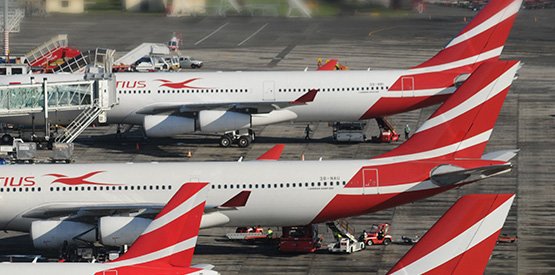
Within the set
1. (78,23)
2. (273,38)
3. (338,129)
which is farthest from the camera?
(78,23)

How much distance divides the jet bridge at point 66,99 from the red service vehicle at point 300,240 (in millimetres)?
20508

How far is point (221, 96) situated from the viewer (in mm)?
61438

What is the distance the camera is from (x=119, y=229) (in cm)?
3925

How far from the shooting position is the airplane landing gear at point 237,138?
2421 inches

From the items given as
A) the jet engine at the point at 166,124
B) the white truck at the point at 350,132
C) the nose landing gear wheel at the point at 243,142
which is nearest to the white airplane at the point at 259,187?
the jet engine at the point at 166,124

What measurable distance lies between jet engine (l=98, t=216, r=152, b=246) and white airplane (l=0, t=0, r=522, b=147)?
21071 mm

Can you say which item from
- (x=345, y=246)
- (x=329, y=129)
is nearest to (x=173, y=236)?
(x=345, y=246)

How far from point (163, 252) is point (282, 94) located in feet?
106

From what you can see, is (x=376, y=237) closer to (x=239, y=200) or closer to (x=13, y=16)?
(x=239, y=200)

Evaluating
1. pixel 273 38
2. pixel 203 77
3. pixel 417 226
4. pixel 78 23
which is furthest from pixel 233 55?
pixel 417 226

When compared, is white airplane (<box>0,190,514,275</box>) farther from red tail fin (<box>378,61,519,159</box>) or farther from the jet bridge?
the jet bridge

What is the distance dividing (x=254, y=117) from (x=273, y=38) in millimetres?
45917

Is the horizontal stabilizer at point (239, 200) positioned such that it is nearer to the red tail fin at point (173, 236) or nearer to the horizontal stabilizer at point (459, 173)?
the horizontal stabilizer at point (459, 173)

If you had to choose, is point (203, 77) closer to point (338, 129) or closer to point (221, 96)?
point (221, 96)
